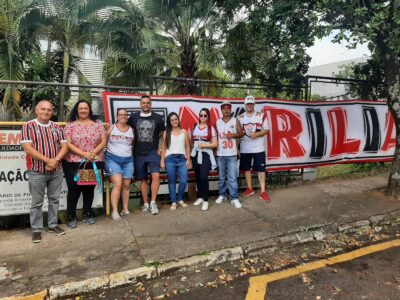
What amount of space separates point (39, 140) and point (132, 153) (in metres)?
1.33

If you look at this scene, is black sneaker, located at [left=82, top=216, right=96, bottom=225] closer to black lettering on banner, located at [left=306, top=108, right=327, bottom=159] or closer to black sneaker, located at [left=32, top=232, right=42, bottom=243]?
black sneaker, located at [left=32, top=232, right=42, bottom=243]

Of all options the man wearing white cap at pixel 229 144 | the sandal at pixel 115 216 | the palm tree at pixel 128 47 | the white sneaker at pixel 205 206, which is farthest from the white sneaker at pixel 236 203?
the palm tree at pixel 128 47

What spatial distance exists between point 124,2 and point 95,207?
7.20 metres

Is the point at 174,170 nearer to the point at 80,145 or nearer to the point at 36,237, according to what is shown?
the point at 80,145

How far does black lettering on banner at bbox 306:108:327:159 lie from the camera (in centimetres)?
707

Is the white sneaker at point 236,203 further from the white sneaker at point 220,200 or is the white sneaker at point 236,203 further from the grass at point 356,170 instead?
the grass at point 356,170

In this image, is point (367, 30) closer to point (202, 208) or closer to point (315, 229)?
point (315, 229)

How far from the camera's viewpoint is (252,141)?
583cm

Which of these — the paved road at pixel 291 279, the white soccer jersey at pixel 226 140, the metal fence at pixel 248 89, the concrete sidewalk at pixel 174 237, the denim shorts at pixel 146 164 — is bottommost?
the paved road at pixel 291 279

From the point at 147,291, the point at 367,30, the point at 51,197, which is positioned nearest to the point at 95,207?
the point at 51,197

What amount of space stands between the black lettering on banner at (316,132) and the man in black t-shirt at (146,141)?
11.0ft

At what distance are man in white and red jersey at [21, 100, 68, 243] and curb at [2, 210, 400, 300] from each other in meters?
1.28

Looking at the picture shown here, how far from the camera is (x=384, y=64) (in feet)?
18.8

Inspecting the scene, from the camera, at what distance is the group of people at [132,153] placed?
4329mm
